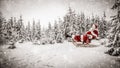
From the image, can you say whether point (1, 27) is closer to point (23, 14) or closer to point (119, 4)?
point (23, 14)

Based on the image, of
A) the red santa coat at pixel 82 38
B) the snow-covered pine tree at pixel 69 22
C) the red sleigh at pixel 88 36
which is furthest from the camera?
the snow-covered pine tree at pixel 69 22

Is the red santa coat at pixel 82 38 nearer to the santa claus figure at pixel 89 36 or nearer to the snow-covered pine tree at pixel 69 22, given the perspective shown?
the santa claus figure at pixel 89 36

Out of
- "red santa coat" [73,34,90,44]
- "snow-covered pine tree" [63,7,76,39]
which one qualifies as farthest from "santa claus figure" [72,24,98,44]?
"snow-covered pine tree" [63,7,76,39]

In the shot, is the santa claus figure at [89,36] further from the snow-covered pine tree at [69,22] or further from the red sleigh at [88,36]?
the snow-covered pine tree at [69,22]

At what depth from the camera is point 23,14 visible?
57.1 ft

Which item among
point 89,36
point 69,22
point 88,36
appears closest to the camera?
point 89,36

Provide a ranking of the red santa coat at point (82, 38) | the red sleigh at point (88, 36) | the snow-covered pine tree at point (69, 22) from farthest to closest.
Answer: the snow-covered pine tree at point (69, 22) → the red santa coat at point (82, 38) → the red sleigh at point (88, 36)

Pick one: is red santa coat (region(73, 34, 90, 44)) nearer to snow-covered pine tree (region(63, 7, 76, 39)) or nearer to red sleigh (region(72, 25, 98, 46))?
red sleigh (region(72, 25, 98, 46))

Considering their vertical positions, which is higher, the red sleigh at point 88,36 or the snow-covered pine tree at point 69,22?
the snow-covered pine tree at point 69,22

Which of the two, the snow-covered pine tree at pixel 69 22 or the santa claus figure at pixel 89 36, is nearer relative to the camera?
the santa claus figure at pixel 89 36

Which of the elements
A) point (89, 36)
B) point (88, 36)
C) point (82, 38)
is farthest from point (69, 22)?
point (89, 36)

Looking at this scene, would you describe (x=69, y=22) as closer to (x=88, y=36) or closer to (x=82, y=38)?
(x=82, y=38)

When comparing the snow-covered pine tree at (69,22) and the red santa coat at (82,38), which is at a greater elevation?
the snow-covered pine tree at (69,22)

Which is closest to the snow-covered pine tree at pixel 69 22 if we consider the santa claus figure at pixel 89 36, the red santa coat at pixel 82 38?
the red santa coat at pixel 82 38
